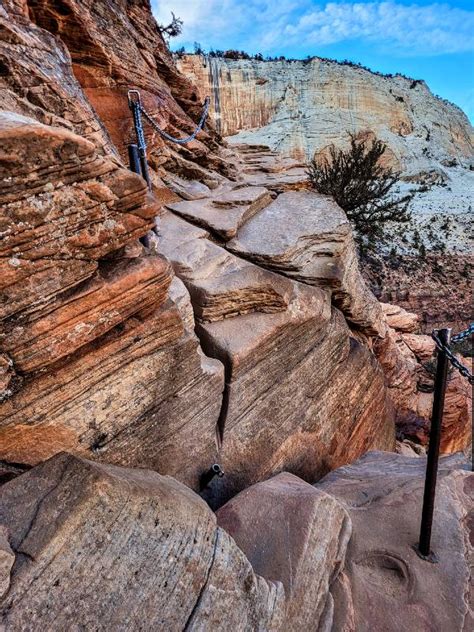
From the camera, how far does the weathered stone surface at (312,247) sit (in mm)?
5441

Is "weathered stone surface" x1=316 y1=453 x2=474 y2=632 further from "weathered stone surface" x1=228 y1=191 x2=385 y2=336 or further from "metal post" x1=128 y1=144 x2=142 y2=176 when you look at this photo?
"metal post" x1=128 y1=144 x2=142 y2=176

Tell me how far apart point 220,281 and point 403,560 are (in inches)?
134

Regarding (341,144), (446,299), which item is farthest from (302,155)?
(446,299)

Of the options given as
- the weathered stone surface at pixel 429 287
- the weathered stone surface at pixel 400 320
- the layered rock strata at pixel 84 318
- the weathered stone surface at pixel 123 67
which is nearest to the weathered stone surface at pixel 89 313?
the layered rock strata at pixel 84 318

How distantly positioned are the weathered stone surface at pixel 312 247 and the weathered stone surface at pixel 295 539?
3106 millimetres

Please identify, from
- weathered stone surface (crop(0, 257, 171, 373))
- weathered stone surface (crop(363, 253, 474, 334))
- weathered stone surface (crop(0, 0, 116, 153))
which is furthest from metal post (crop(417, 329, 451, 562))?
weathered stone surface (crop(363, 253, 474, 334))

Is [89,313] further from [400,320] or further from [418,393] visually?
[400,320]

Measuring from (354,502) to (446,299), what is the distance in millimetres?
15714

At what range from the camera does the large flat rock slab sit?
226 inches

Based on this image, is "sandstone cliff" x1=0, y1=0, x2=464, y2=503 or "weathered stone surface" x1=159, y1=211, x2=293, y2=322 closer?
"sandstone cliff" x1=0, y1=0, x2=464, y2=503

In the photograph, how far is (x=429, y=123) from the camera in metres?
39.2

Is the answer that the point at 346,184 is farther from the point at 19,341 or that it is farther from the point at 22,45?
the point at 19,341

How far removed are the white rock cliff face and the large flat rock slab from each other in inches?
995

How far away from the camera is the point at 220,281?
4.74 m
